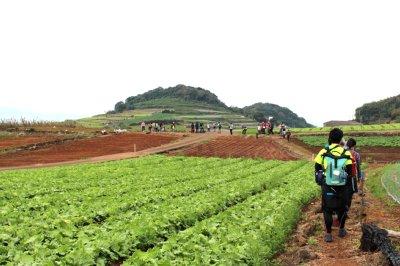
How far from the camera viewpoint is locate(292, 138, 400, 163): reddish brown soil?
2207 inches

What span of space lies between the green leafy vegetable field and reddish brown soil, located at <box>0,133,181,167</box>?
950 inches

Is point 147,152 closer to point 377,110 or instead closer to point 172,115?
point 172,115

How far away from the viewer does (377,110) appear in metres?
158

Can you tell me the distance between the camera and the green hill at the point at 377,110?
152m

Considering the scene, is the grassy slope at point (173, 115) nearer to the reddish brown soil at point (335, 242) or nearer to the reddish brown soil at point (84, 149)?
the reddish brown soil at point (84, 149)

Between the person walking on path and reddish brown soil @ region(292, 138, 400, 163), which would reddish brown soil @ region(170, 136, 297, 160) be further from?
the person walking on path

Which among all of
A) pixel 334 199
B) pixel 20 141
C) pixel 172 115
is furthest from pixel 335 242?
pixel 172 115

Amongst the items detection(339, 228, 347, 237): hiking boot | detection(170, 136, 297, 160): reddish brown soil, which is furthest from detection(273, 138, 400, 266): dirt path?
detection(170, 136, 297, 160): reddish brown soil

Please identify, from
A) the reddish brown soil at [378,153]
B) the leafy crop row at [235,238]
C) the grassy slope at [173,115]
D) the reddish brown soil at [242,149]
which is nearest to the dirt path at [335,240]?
the leafy crop row at [235,238]

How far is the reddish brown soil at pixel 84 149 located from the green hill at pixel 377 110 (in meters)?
98.1

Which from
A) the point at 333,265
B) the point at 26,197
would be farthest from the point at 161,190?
the point at 333,265

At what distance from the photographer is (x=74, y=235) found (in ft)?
42.0

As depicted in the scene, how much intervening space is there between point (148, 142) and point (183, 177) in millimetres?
35519

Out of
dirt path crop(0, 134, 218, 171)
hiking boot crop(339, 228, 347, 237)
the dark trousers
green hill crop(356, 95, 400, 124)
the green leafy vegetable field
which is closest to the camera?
the green leafy vegetable field
